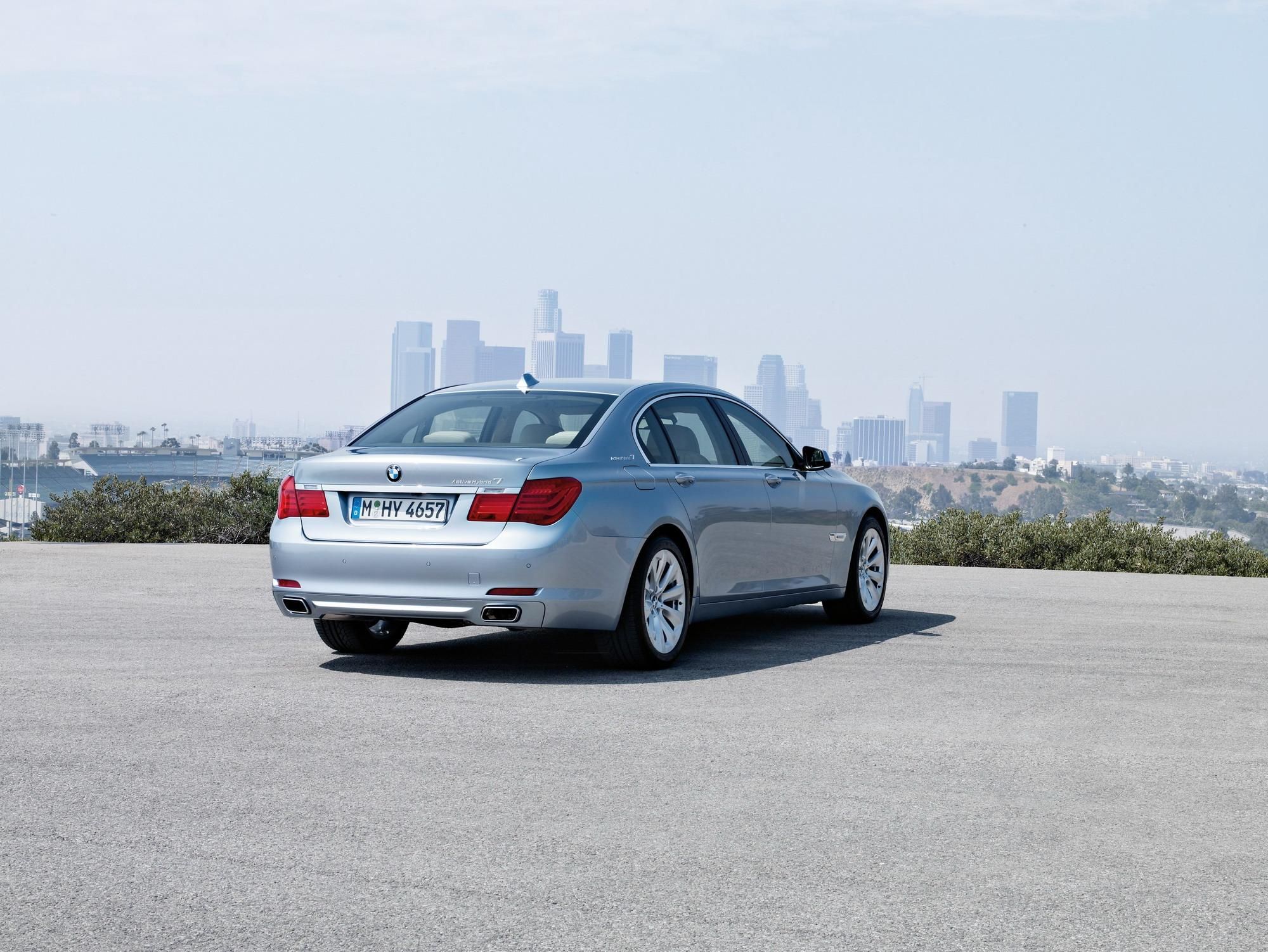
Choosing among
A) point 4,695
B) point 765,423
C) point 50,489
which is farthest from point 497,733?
point 50,489

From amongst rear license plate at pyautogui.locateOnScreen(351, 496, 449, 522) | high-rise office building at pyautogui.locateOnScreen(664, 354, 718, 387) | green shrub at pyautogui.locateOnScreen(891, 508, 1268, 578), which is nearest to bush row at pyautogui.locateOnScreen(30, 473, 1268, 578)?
green shrub at pyautogui.locateOnScreen(891, 508, 1268, 578)

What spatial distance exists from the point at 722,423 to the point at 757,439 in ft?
1.58

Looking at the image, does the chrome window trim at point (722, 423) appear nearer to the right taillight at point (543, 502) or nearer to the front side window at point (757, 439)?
the front side window at point (757, 439)

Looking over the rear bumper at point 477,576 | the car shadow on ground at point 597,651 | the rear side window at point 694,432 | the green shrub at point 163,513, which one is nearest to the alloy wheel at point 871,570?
the car shadow on ground at point 597,651

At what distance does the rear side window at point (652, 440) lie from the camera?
9.12m

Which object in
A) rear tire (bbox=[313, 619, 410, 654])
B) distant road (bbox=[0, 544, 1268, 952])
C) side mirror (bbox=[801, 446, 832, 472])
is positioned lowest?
distant road (bbox=[0, 544, 1268, 952])

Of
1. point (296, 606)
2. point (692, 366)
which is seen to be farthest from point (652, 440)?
point (692, 366)

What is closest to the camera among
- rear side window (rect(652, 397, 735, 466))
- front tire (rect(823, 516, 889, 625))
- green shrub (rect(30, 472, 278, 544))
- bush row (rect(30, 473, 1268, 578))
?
rear side window (rect(652, 397, 735, 466))

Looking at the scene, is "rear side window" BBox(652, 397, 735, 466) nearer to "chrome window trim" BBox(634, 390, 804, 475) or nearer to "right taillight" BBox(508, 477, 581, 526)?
"chrome window trim" BBox(634, 390, 804, 475)

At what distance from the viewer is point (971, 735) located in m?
6.89

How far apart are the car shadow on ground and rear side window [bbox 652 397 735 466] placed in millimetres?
1195

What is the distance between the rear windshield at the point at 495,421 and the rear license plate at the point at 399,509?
19.6 inches

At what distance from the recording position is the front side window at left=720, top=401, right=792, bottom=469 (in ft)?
34.0

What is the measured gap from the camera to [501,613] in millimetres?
8188
